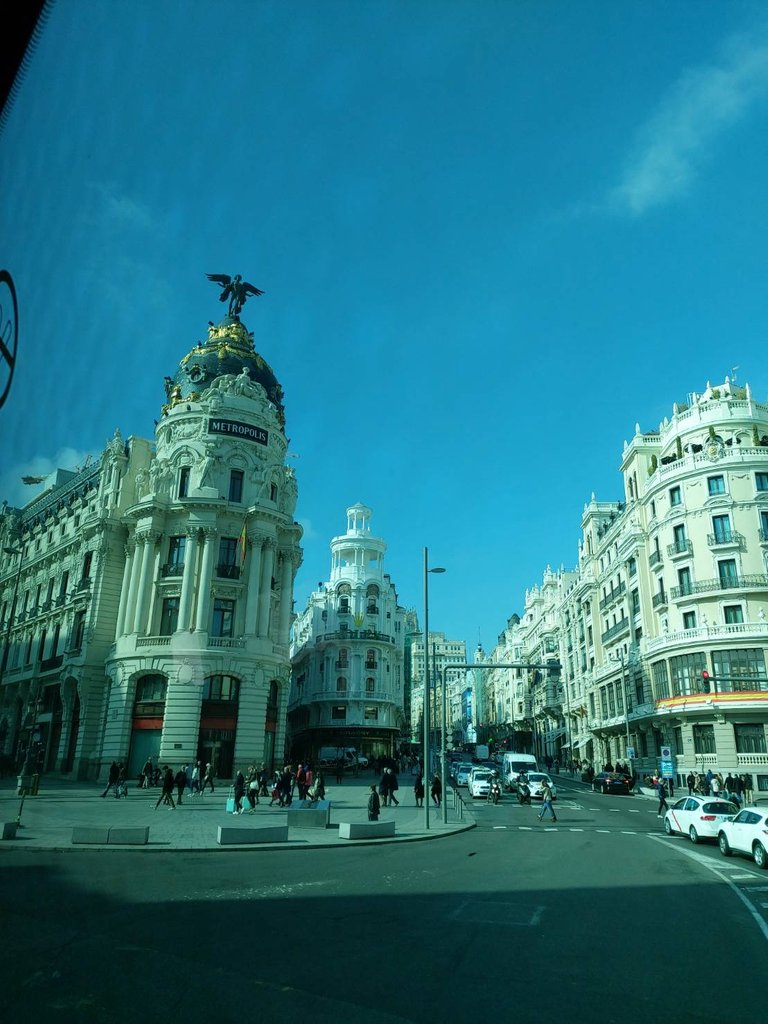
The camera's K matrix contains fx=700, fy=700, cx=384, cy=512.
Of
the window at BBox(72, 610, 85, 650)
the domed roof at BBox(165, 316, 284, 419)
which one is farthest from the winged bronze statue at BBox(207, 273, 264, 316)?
the window at BBox(72, 610, 85, 650)

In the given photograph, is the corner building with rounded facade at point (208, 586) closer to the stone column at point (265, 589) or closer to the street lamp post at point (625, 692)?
the stone column at point (265, 589)

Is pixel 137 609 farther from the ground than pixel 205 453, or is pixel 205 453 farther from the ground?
pixel 205 453

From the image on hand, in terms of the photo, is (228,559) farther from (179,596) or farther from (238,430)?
(238,430)

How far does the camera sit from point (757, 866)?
17.0 m

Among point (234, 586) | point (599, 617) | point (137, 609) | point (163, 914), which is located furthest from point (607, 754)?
point (163, 914)

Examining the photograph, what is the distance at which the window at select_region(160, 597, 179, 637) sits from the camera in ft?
146

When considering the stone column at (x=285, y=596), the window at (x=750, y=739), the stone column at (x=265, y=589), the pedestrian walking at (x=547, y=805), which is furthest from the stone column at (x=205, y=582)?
the window at (x=750, y=739)

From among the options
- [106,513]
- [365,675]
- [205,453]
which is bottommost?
[365,675]

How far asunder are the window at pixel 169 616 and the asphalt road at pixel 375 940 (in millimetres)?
28522

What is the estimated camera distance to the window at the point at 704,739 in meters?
43.5

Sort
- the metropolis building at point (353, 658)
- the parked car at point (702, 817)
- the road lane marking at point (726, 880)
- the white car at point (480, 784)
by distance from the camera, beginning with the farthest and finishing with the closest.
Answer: the metropolis building at point (353, 658) → the white car at point (480, 784) → the parked car at point (702, 817) → the road lane marking at point (726, 880)

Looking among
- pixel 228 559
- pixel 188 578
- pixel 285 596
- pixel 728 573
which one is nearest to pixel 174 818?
pixel 188 578

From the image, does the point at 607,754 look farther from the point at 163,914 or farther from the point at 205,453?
the point at 163,914

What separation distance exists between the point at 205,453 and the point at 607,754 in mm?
45685
